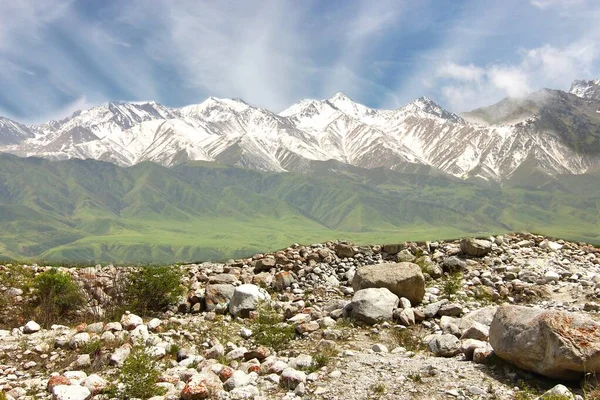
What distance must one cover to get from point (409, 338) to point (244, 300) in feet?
22.3

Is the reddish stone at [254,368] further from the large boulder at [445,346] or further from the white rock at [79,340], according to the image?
the white rock at [79,340]

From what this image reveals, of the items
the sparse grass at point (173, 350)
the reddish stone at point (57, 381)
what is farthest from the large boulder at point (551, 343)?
the reddish stone at point (57, 381)

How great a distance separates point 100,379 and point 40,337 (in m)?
5.18

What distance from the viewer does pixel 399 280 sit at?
16719 mm

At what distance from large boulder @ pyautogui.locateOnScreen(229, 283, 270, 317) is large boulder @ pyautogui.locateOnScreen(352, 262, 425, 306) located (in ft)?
13.7

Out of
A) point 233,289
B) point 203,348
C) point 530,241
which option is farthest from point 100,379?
point 530,241

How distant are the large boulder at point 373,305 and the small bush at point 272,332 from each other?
2.43 m

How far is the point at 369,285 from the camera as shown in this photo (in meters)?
17.3

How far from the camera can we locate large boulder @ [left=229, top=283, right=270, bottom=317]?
16.9 m

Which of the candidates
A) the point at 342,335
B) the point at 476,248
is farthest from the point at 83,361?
the point at 476,248

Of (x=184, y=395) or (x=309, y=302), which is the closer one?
(x=184, y=395)

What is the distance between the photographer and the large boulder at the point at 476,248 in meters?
23.0

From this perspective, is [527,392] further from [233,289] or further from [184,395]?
[233,289]

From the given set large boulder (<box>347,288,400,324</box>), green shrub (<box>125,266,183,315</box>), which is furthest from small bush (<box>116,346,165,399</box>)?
green shrub (<box>125,266,183,315</box>)
